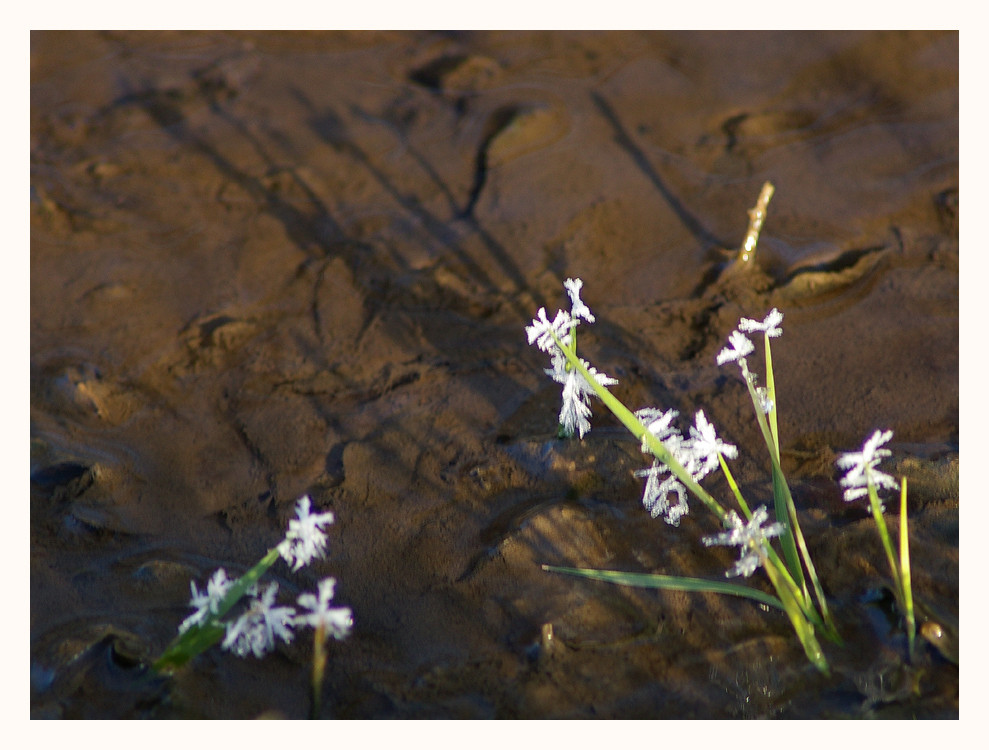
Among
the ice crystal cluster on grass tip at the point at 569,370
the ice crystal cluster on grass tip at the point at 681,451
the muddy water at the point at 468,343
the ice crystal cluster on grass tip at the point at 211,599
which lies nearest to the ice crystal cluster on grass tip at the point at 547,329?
the ice crystal cluster on grass tip at the point at 569,370

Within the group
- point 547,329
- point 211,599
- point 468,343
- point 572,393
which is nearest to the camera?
point 211,599

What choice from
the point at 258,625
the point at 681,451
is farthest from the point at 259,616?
the point at 681,451

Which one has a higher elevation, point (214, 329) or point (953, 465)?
point (214, 329)

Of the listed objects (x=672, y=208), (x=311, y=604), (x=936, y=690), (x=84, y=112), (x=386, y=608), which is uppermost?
(x=84, y=112)

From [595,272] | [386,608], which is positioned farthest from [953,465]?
[386,608]

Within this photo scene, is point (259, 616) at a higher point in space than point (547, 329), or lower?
lower

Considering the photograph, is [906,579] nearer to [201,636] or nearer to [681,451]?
[681,451]

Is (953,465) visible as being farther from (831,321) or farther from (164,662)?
(164,662)

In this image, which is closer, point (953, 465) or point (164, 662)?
point (164, 662)
